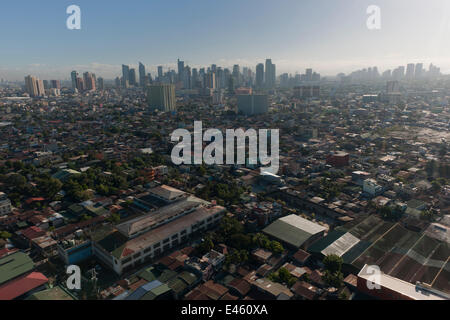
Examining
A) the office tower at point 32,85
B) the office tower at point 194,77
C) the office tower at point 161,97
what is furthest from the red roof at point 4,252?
the office tower at point 194,77

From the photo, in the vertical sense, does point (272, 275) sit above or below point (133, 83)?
below

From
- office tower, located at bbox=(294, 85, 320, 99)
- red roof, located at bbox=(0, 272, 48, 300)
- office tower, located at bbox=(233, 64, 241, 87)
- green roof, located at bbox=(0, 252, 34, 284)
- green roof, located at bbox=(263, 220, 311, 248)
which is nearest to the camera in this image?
red roof, located at bbox=(0, 272, 48, 300)

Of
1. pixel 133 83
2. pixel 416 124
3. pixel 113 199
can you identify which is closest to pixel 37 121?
pixel 113 199

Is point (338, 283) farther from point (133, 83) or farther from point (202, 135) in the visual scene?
point (133, 83)

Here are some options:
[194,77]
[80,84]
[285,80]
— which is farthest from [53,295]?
[285,80]

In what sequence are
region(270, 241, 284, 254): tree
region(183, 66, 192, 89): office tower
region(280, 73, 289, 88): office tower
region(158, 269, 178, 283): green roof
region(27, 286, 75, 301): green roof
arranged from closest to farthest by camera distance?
1. region(27, 286, 75, 301): green roof
2. region(158, 269, 178, 283): green roof
3. region(270, 241, 284, 254): tree
4. region(183, 66, 192, 89): office tower
5. region(280, 73, 289, 88): office tower

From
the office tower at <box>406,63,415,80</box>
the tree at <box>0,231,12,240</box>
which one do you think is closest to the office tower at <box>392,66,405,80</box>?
the office tower at <box>406,63,415,80</box>

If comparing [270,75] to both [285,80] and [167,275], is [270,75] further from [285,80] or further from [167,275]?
[167,275]

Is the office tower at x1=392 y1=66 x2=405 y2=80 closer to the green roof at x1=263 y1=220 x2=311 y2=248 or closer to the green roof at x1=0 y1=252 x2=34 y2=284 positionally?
the green roof at x1=263 y1=220 x2=311 y2=248
